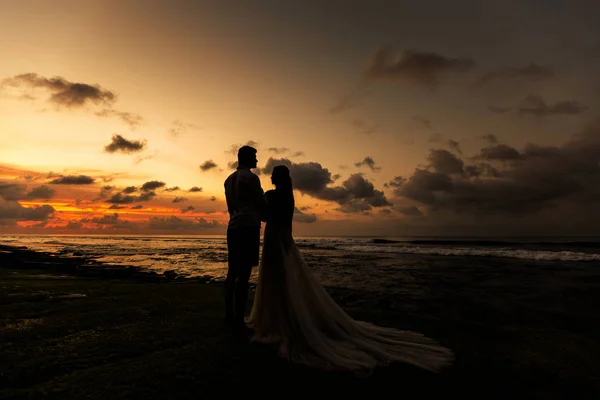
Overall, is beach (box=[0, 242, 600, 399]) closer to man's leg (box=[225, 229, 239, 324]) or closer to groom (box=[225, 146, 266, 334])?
man's leg (box=[225, 229, 239, 324])

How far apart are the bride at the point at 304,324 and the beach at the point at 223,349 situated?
239mm

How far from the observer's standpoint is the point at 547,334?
557 centimetres

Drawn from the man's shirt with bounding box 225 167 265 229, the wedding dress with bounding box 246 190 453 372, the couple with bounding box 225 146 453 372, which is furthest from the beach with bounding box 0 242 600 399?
the man's shirt with bounding box 225 167 265 229

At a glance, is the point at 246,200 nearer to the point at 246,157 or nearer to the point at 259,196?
the point at 259,196

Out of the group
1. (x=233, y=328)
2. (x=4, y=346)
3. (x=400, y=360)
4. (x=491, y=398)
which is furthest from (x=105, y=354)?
(x=491, y=398)

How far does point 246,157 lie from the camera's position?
5.32 meters

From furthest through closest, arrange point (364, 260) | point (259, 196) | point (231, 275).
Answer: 1. point (364, 260)
2. point (231, 275)
3. point (259, 196)

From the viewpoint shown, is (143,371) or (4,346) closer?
(143,371)

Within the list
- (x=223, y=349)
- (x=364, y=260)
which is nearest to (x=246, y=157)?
(x=223, y=349)

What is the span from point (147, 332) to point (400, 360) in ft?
11.7

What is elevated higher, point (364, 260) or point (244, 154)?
point (244, 154)

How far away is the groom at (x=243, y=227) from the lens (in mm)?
4957

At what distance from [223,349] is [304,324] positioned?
1.08 meters

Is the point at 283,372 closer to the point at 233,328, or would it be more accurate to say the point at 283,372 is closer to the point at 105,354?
the point at 233,328
